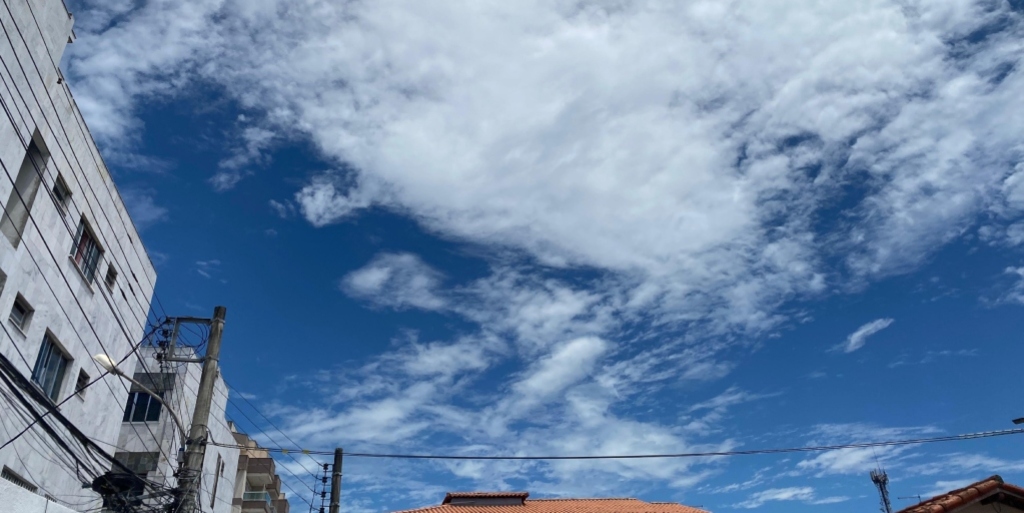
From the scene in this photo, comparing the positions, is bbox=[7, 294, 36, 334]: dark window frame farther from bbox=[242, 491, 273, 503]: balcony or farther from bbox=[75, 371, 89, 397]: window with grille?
bbox=[242, 491, 273, 503]: balcony

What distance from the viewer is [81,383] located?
21438 millimetres

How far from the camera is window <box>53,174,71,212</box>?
19.7m

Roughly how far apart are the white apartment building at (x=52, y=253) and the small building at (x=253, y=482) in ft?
64.5

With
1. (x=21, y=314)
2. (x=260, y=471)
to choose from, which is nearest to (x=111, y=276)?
(x=21, y=314)

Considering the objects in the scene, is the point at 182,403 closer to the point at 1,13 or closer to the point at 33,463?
the point at 33,463

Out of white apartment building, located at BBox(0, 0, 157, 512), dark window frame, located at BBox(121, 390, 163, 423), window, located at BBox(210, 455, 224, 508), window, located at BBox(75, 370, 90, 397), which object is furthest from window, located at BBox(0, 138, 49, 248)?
window, located at BBox(210, 455, 224, 508)

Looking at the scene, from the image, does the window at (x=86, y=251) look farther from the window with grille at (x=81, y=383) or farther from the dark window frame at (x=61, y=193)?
the window with grille at (x=81, y=383)

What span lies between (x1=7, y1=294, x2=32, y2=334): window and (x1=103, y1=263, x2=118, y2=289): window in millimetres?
4704

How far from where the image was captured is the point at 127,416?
102ft

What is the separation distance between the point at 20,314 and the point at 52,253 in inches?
69.8

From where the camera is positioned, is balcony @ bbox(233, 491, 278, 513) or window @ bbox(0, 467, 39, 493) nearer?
window @ bbox(0, 467, 39, 493)

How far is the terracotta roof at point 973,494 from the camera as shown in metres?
15.3

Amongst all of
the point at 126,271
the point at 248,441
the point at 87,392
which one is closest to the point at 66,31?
the point at 126,271

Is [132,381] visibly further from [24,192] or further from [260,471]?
[260,471]
